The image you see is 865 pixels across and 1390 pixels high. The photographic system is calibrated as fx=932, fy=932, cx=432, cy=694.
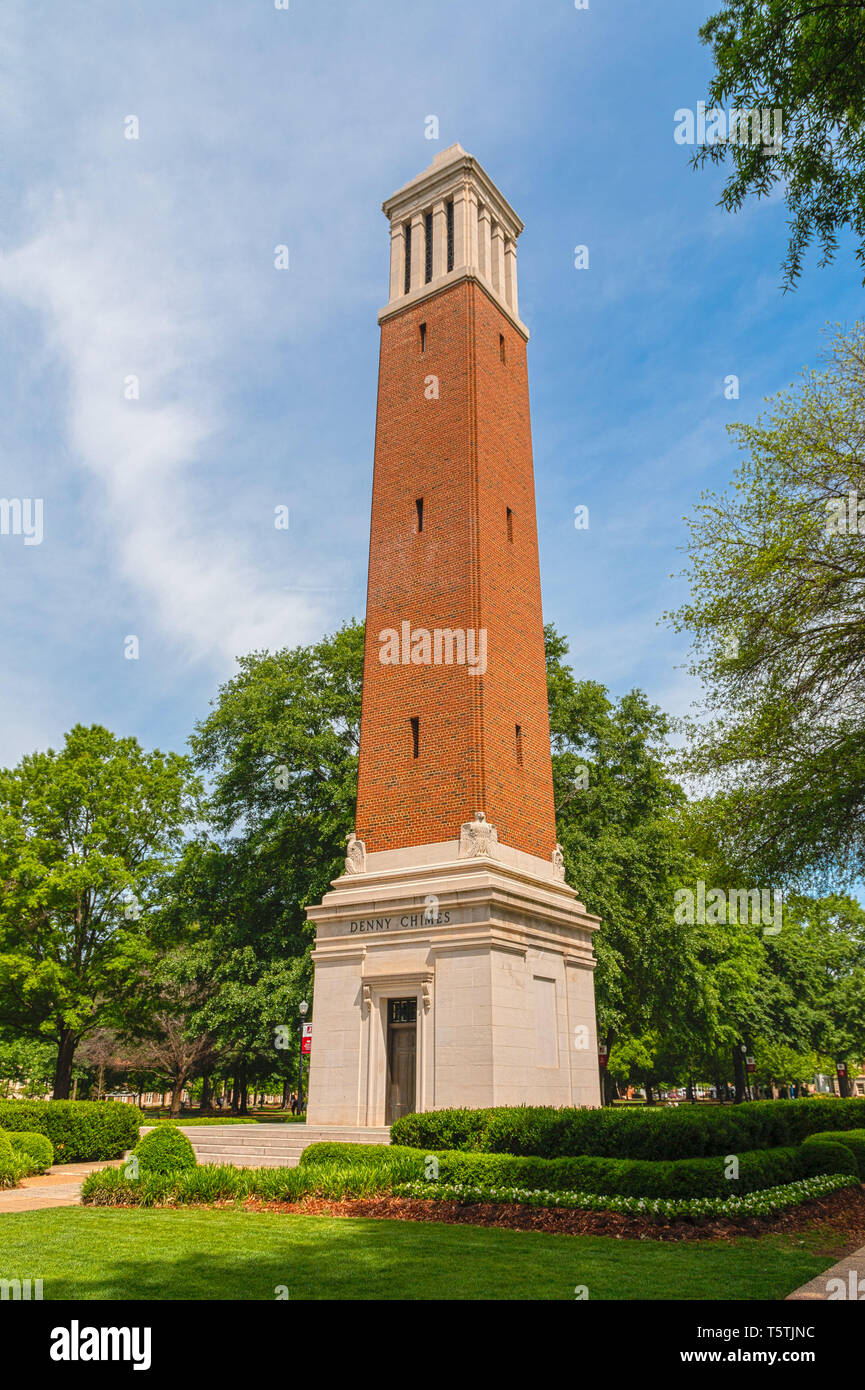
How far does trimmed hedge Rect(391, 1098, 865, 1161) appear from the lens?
13648mm

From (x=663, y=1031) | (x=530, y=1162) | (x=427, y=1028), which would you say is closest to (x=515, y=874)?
(x=427, y=1028)

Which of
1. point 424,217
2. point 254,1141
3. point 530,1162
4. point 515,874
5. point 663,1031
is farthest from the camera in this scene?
point 663,1031

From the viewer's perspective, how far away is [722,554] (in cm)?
2089

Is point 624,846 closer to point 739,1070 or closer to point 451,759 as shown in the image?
point 451,759

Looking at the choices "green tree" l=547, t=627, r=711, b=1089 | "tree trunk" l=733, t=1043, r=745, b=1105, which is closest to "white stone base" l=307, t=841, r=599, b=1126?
"green tree" l=547, t=627, r=711, b=1089

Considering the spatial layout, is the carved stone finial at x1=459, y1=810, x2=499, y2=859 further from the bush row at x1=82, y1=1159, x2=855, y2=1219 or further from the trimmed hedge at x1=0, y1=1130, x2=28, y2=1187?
the trimmed hedge at x1=0, y1=1130, x2=28, y2=1187

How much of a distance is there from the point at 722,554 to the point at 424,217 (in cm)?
1497

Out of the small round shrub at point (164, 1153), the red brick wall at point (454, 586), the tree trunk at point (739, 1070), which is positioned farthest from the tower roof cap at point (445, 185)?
the tree trunk at point (739, 1070)

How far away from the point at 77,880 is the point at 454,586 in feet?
60.9

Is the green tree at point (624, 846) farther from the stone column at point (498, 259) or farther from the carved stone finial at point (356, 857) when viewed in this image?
the stone column at point (498, 259)

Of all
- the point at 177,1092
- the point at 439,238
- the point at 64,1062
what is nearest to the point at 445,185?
the point at 439,238

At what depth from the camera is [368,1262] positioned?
9.27m

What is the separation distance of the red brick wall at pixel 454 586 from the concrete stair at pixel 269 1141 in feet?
20.4
